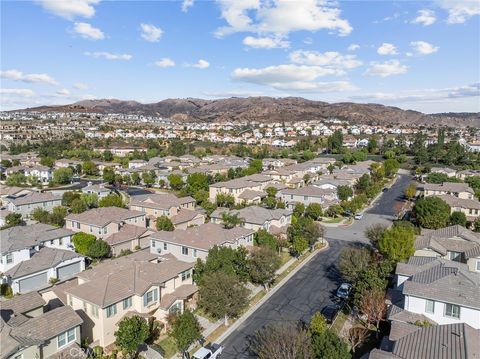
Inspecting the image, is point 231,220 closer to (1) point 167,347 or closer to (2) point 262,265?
(2) point 262,265

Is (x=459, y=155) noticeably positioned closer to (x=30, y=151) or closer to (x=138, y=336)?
(x=138, y=336)

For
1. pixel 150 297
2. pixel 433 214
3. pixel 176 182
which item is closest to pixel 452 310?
pixel 150 297

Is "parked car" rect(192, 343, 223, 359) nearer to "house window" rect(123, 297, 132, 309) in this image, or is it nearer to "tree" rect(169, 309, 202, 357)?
"tree" rect(169, 309, 202, 357)

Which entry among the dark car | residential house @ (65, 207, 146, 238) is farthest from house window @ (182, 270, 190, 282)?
residential house @ (65, 207, 146, 238)

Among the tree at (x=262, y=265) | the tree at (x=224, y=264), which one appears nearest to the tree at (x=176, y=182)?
the tree at (x=224, y=264)

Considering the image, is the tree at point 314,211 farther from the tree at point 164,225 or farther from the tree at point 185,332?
the tree at point 185,332

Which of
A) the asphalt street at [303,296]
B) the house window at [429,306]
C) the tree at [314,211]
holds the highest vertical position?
the house window at [429,306]
